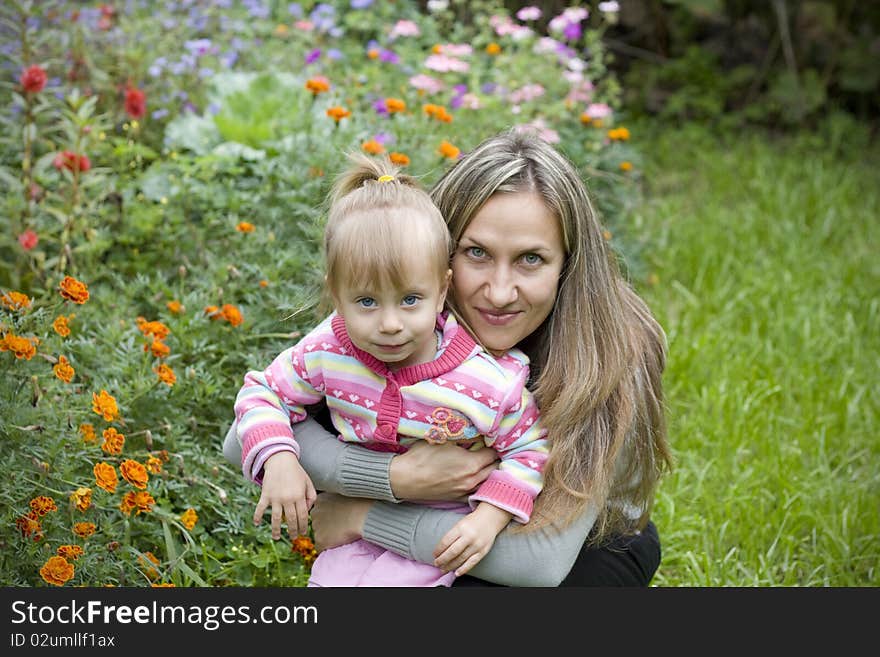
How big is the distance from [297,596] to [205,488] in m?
0.54

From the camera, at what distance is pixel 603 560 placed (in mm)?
2129

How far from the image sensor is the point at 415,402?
186 cm

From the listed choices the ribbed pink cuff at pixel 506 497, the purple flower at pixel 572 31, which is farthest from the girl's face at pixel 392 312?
the purple flower at pixel 572 31

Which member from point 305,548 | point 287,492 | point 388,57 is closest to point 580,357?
point 287,492

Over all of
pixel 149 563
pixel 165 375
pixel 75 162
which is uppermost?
pixel 75 162

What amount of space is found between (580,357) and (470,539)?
39 cm

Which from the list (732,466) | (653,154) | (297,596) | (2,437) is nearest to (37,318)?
(2,437)

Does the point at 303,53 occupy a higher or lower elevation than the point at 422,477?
higher

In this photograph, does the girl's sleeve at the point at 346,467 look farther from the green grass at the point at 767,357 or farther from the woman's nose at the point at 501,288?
the green grass at the point at 767,357

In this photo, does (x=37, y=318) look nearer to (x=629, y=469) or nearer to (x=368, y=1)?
(x=629, y=469)

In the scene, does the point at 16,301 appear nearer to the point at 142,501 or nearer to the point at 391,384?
the point at 142,501

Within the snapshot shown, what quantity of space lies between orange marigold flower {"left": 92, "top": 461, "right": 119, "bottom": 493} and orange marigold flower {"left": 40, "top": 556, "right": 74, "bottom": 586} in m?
0.14

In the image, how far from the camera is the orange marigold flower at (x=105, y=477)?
200 centimetres

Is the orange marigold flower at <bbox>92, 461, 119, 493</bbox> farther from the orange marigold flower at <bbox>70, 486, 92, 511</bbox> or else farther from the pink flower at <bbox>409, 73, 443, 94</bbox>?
the pink flower at <bbox>409, 73, 443, 94</bbox>
